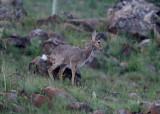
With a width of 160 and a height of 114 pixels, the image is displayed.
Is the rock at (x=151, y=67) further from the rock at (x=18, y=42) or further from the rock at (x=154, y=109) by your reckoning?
the rock at (x=154, y=109)

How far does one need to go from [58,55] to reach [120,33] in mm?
5966

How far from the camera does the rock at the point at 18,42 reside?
15.1 meters

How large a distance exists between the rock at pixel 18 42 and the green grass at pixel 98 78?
24 centimetres

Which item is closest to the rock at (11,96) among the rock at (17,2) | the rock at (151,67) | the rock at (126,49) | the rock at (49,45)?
the rock at (49,45)

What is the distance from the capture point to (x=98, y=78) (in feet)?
46.0

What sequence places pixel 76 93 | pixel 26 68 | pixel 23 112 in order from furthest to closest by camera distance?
pixel 26 68 < pixel 76 93 < pixel 23 112

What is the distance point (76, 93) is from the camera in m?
10.0

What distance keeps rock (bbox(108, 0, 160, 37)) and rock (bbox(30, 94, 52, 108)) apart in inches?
367

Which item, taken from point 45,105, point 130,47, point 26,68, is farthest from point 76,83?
point 130,47

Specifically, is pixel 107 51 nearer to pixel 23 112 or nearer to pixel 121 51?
pixel 121 51

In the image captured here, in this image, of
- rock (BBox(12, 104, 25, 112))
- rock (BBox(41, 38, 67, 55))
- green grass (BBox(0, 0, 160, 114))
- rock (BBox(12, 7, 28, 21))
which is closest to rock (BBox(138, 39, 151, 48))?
green grass (BBox(0, 0, 160, 114))

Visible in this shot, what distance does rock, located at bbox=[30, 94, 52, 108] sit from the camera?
8.95 meters

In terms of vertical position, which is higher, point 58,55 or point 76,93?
point 58,55

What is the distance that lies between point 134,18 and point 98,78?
5155 mm
